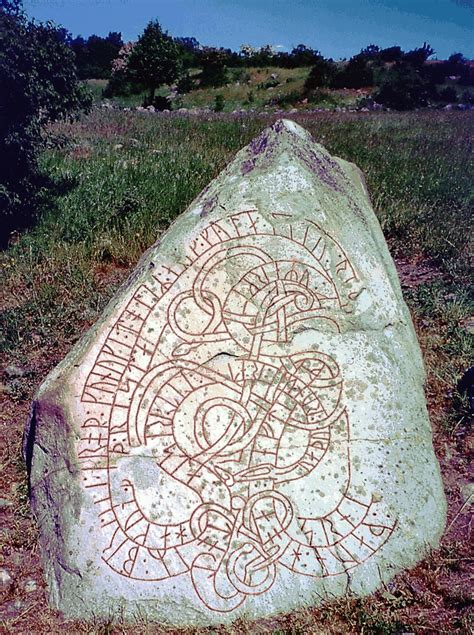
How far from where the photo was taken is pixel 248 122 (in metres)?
12.9

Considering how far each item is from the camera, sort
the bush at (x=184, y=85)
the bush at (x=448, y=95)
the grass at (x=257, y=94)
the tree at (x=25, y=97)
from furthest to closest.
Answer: the bush at (x=184, y=85) < the grass at (x=257, y=94) < the bush at (x=448, y=95) < the tree at (x=25, y=97)

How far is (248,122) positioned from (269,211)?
10644 millimetres

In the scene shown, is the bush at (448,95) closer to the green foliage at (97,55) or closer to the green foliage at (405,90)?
the green foliage at (405,90)

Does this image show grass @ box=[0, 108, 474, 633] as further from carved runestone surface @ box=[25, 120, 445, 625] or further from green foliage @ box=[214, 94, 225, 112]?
green foliage @ box=[214, 94, 225, 112]

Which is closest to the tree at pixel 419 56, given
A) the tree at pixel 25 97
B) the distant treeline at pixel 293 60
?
the distant treeline at pixel 293 60

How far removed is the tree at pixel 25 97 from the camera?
669cm

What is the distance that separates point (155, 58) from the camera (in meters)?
30.3

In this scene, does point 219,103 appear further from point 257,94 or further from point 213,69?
point 213,69

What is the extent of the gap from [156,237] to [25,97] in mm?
2455

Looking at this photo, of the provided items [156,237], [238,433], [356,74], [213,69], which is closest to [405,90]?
[356,74]

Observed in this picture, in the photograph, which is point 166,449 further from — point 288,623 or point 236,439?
point 288,623

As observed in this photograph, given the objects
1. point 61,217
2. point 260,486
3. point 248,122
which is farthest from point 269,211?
point 248,122

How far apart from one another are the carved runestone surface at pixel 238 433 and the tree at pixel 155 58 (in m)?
29.9

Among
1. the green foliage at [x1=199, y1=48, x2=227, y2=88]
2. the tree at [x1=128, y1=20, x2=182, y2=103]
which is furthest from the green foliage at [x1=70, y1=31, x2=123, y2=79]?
the tree at [x1=128, y1=20, x2=182, y2=103]
